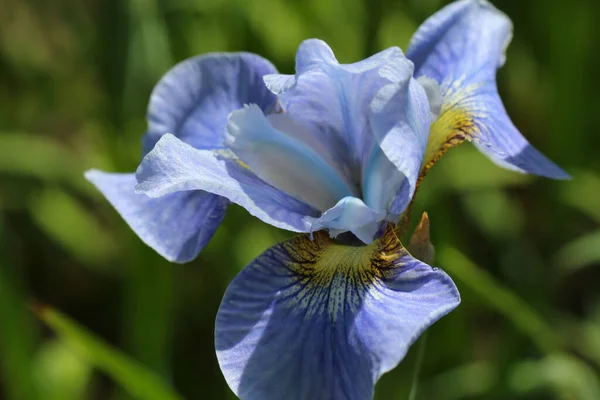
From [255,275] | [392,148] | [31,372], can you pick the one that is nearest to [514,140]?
[392,148]

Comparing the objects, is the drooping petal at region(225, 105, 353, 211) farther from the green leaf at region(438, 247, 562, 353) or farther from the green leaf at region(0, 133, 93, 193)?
the green leaf at region(0, 133, 93, 193)

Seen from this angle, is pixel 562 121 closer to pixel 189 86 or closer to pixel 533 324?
pixel 533 324

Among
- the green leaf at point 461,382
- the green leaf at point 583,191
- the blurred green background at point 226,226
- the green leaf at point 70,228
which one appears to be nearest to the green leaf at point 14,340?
the blurred green background at point 226,226

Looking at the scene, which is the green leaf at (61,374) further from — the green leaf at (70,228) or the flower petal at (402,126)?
the flower petal at (402,126)

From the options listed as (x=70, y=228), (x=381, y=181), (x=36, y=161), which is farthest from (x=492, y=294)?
(x=36, y=161)

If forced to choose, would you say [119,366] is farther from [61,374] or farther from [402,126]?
[402,126]
